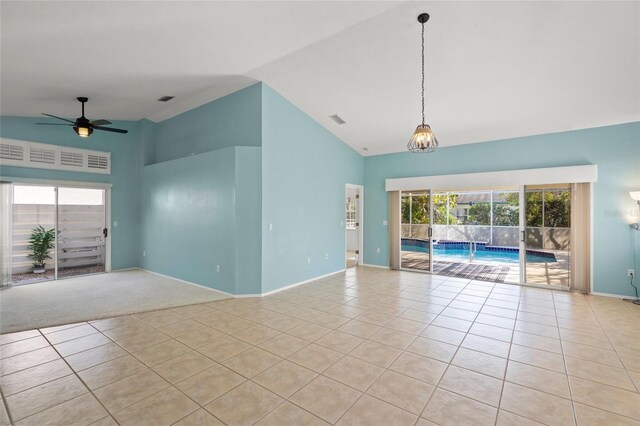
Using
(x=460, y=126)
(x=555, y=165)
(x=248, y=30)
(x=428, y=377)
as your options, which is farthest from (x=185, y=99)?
(x=555, y=165)

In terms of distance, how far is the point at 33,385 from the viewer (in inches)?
95.2

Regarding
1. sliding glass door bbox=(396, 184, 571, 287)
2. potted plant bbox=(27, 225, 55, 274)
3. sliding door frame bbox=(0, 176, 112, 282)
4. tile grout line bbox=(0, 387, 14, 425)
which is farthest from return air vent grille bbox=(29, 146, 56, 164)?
sliding glass door bbox=(396, 184, 571, 287)

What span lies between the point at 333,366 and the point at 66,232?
7.98 meters

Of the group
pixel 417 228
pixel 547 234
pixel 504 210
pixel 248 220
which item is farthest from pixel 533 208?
pixel 248 220

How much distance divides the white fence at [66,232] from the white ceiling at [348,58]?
2549mm

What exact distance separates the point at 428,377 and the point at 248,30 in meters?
4.31

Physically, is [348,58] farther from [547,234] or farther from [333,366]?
[547,234]

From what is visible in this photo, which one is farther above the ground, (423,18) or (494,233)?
(423,18)

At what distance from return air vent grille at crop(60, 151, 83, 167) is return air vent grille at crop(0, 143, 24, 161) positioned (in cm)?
64

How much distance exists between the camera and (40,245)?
21.7 ft

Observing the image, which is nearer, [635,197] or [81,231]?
[635,197]

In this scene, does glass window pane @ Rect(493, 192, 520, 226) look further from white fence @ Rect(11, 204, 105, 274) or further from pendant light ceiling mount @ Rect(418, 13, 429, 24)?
white fence @ Rect(11, 204, 105, 274)

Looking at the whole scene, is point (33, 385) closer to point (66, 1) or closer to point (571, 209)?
point (66, 1)

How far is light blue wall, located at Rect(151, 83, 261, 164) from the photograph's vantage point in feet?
16.8
